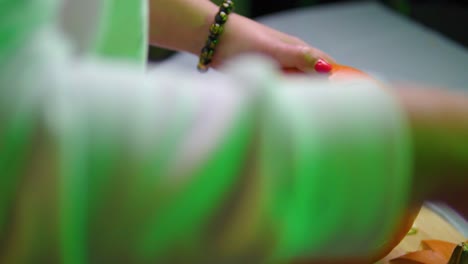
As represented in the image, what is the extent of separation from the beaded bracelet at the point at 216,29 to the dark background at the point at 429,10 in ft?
2.27

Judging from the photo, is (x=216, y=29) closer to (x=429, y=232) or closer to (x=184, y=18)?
(x=184, y=18)

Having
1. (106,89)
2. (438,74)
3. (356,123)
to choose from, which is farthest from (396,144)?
(438,74)

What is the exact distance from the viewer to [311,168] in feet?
0.78

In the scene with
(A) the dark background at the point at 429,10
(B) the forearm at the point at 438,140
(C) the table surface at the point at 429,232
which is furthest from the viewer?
(A) the dark background at the point at 429,10

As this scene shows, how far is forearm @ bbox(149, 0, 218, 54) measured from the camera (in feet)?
1.98

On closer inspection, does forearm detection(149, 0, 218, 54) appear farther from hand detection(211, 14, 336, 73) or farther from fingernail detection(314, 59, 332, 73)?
fingernail detection(314, 59, 332, 73)

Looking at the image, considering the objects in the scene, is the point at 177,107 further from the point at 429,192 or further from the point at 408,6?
the point at 408,6

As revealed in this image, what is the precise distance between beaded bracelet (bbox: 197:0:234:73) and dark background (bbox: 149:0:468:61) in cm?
69

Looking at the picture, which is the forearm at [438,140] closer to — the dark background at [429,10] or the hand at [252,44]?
the hand at [252,44]

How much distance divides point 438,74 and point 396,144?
30.8 inches

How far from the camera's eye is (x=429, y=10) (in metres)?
1.30

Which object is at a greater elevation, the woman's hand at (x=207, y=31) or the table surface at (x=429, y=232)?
the woman's hand at (x=207, y=31)

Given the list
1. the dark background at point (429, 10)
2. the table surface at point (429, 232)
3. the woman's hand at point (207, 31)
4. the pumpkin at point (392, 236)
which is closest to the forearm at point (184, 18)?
the woman's hand at point (207, 31)

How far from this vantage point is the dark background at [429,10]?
1253 millimetres
